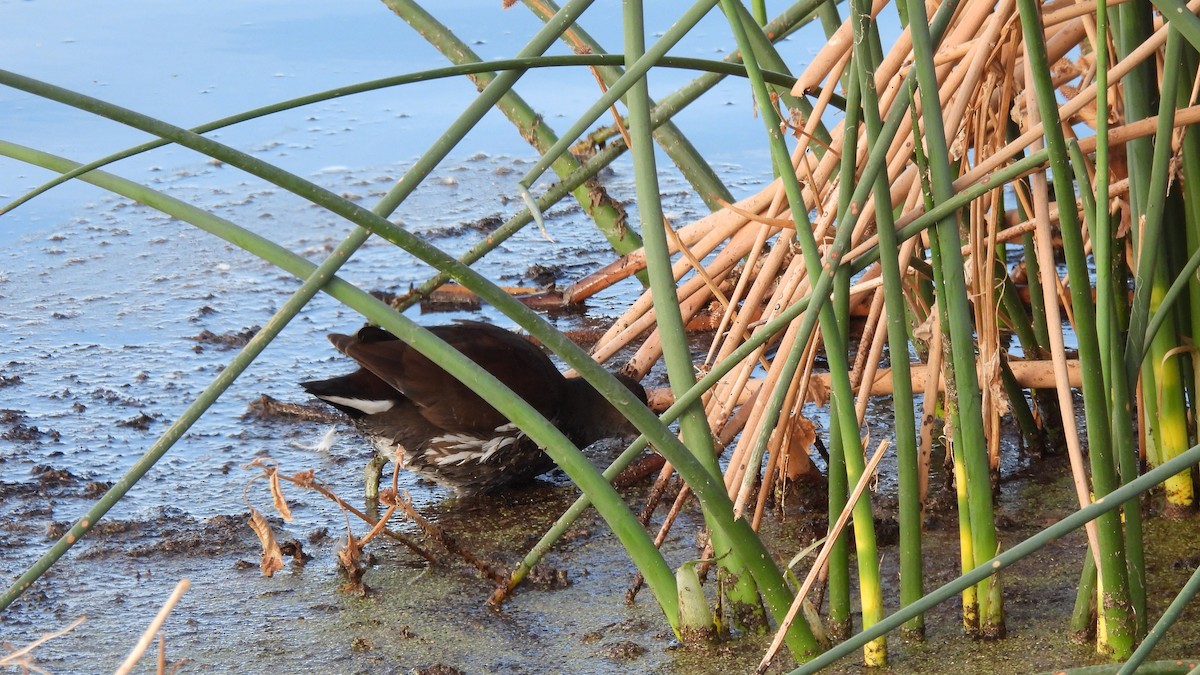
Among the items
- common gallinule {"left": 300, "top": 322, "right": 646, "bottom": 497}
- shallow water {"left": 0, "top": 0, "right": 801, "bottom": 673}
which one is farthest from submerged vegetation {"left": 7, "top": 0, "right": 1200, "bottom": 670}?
common gallinule {"left": 300, "top": 322, "right": 646, "bottom": 497}

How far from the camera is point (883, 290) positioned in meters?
1.90

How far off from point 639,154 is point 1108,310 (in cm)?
59

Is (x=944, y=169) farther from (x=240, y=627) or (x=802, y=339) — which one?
(x=240, y=627)

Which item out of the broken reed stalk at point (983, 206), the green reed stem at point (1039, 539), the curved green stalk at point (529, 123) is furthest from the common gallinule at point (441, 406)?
the green reed stem at point (1039, 539)

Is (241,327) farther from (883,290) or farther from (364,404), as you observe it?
(883,290)

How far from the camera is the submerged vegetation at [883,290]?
1437 mm

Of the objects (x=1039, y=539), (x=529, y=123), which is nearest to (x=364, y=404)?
(x=529, y=123)

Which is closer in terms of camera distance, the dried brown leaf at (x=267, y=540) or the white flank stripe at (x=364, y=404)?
the dried brown leaf at (x=267, y=540)

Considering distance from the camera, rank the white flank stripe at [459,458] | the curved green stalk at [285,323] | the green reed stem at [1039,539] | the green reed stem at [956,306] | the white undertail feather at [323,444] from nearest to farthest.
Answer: the green reed stem at [1039,539] < the curved green stalk at [285,323] < the green reed stem at [956,306] < the white flank stripe at [459,458] < the white undertail feather at [323,444]

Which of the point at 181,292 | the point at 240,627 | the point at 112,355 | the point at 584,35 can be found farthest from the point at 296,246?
the point at 240,627

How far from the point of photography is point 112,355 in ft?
11.8

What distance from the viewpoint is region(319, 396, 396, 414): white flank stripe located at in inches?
116

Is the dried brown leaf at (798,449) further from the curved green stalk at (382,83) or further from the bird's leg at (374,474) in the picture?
the bird's leg at (374,474)

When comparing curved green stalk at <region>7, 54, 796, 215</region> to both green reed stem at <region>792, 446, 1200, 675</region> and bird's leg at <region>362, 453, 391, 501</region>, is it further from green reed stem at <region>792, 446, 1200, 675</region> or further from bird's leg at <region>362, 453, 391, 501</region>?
bird's leg at <region>362, 453, 391, 501</region>
